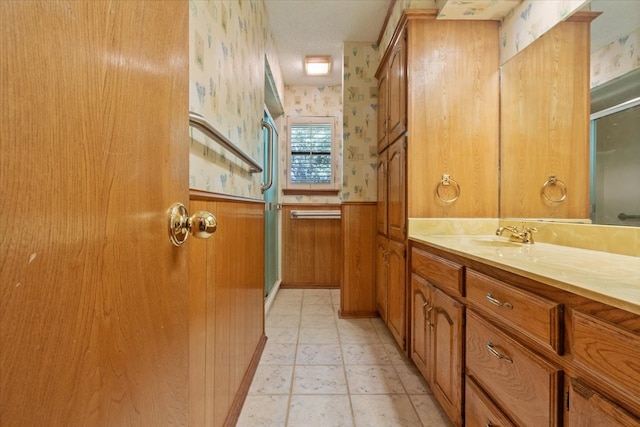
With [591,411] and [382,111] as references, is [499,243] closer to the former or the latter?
[591,411]

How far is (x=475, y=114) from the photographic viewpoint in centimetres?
169

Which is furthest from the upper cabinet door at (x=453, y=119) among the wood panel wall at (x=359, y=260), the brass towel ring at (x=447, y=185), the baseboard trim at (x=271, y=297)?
the baseboard trim at (x=271, y=297)

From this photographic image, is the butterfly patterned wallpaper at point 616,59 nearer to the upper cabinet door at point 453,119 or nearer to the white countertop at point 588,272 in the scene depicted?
the upper cabinet door at point 453,119

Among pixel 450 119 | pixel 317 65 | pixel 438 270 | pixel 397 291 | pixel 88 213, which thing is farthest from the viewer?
pixel 317 65

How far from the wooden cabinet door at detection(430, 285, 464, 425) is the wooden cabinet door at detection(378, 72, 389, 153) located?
1323 mm

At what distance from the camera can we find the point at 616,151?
1079mm

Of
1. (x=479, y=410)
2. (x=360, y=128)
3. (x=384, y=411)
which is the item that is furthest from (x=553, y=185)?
(x=360, y=128)

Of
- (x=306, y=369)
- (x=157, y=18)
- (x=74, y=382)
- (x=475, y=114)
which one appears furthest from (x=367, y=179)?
(x=74, y=382)

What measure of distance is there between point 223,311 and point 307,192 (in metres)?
2.43

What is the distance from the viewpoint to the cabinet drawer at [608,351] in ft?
1.58

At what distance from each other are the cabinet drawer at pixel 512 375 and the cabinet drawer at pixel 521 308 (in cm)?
5

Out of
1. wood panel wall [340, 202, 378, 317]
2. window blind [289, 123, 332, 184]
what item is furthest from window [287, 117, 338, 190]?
wood panel wall [340, 202, 378, 317]

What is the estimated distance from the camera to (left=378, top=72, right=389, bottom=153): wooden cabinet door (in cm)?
220

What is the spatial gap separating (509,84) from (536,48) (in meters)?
0.19
